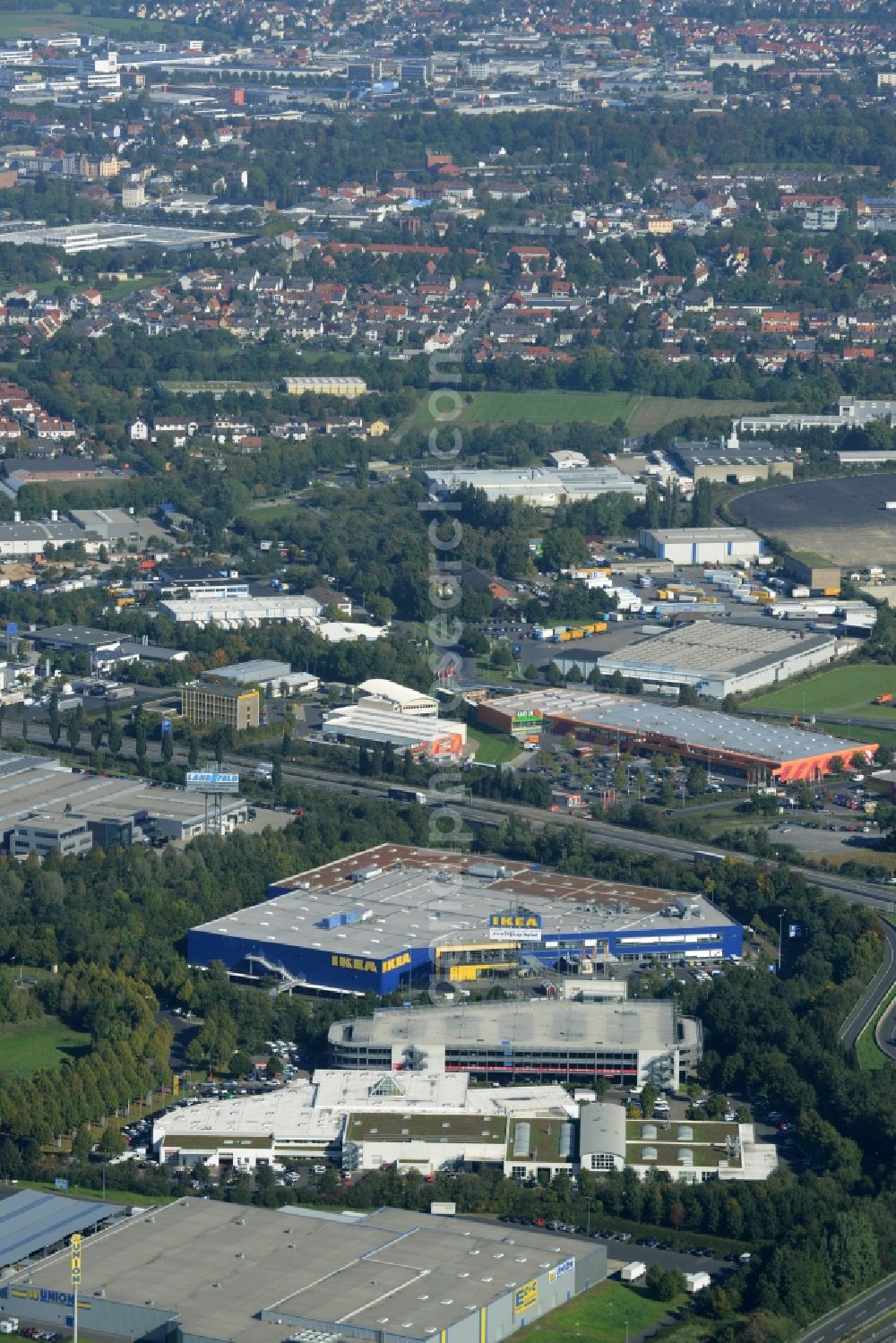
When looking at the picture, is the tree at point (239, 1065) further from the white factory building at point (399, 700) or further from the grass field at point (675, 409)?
the grass field at point (675, 409)

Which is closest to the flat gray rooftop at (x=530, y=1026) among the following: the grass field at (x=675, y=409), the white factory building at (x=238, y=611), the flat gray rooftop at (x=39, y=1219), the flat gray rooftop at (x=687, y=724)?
the flat gray rooftop at (x=39, y=1219)

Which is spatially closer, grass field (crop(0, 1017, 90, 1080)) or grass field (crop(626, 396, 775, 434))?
grass field (crop(0, 1017, 90, 1080))

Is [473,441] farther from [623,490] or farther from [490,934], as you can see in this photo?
[490,934]

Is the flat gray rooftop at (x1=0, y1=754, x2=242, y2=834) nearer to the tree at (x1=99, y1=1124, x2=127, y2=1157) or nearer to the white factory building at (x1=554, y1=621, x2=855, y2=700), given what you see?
the white factory building at (x1=554, y1=621, x2=855, y2=700)

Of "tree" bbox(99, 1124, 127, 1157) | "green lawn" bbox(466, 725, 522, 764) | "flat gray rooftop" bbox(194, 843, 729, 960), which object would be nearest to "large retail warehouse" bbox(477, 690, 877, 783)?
"green lawn" bbox(466, 725, 522, 764)

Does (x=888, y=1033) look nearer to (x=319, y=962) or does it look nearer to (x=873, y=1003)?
(x=873, y=1003)

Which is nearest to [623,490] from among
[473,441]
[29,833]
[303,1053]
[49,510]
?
[473,441]
